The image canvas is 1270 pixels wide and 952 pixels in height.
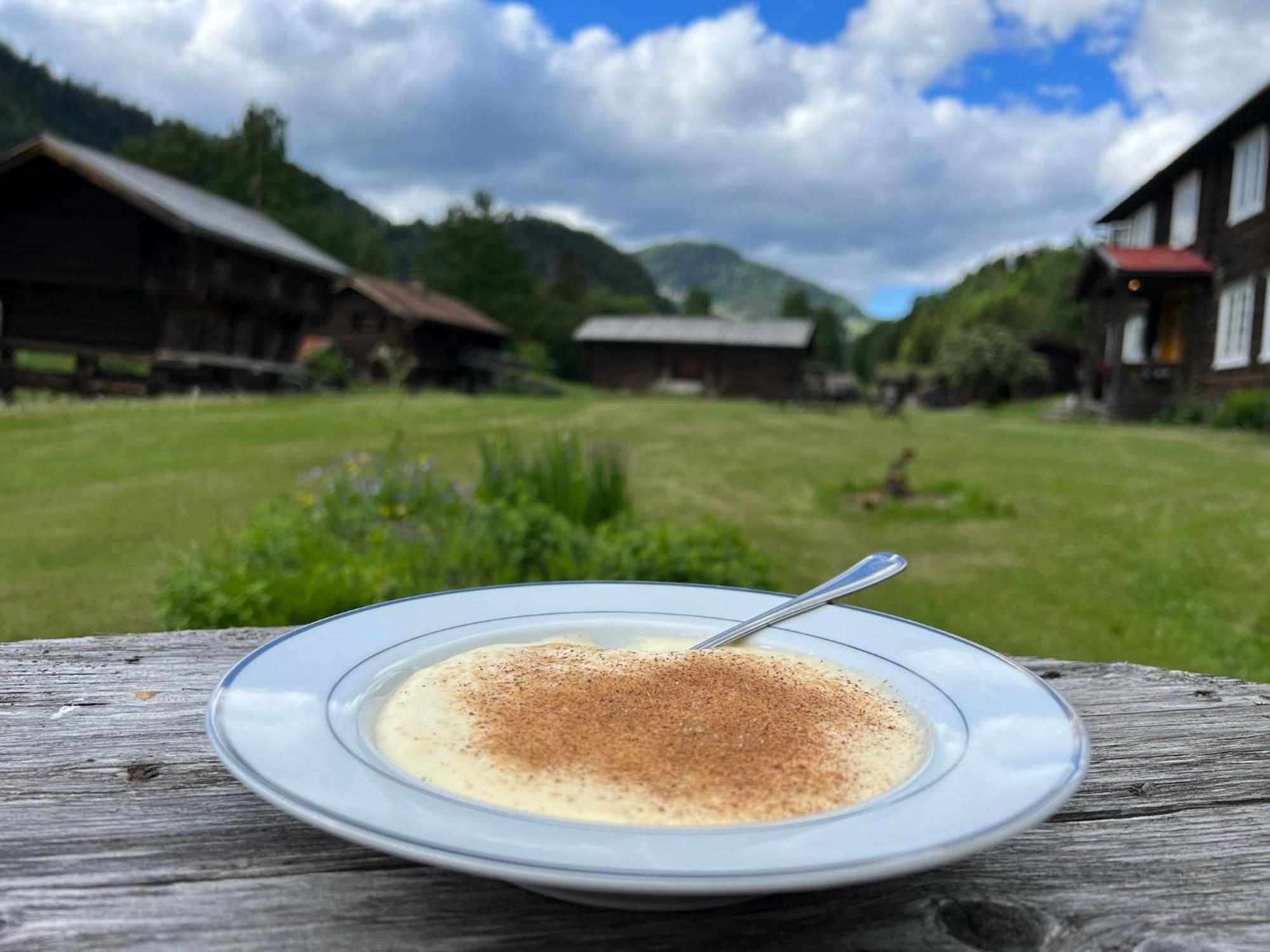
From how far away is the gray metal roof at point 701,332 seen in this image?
101ft

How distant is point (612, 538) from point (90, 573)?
2.91 metres

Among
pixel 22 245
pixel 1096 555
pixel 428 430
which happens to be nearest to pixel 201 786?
pixel 1096 555

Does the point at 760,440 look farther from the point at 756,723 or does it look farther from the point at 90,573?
the point at 756,723

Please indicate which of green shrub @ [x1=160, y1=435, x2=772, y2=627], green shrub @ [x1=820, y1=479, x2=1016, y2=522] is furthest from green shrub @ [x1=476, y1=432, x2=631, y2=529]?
green shrub @ [x1=820, y1=479, x2=1016, y2=522]

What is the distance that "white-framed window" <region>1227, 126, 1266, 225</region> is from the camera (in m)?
15.1

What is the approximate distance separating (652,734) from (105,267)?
19029 mm

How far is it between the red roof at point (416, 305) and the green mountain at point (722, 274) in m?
150

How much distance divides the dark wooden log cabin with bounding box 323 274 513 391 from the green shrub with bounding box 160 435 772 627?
2234 cm

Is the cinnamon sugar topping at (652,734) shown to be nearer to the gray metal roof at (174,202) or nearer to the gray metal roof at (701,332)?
the gray metal roof at (174,202)

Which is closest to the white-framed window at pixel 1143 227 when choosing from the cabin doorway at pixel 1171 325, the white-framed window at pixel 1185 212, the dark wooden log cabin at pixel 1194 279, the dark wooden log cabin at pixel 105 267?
the dark wooden log cabin at pixel 1194 279

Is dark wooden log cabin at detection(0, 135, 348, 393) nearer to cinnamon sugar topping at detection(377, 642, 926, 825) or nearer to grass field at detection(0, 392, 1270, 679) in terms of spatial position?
grass field at detection(0, 392, 1270, 679)

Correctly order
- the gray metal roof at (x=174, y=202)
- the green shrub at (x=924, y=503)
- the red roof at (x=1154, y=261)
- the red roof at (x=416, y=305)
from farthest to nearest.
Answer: the red roof at (x=416, y=305) < the red roof at (x=1154, y=261) < the gray metal roof at (x=174, y=202) < the green shrub at (x=924, y=503)

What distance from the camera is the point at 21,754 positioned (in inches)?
35.5

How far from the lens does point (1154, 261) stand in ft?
57.8
